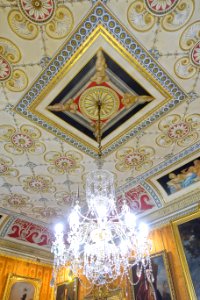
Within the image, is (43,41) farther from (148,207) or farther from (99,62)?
(148,207)

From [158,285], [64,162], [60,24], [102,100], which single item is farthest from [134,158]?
[60,24]

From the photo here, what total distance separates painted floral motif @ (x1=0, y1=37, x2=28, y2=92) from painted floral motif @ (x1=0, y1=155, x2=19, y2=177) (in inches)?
91.1

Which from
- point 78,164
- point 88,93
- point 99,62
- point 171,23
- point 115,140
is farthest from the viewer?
point 78,164

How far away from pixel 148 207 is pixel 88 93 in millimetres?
4359

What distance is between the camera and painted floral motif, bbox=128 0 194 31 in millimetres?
3188

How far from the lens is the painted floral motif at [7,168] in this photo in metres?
5.87

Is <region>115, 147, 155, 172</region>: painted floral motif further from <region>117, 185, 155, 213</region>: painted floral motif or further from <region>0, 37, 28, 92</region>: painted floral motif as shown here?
<region>0, 37, 28, 92</region>: painted floral motif

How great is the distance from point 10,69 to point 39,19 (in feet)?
3.49

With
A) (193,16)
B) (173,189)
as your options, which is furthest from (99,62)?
(173,189)

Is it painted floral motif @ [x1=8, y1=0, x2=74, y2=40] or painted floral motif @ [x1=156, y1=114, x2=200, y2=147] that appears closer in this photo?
painted floral motif @ [x1=8, y1=0, x2=74, y2=40]

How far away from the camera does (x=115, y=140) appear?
17.8 feet

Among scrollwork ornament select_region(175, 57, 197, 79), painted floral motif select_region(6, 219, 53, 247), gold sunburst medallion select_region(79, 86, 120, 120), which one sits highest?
gold sunburst medallion select_region(79, 86, 120, 120)

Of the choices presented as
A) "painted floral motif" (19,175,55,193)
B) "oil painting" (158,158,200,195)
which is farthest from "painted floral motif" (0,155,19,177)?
"oil painting" (158,158,200,195)

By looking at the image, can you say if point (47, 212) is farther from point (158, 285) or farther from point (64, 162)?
point (158, 285)
